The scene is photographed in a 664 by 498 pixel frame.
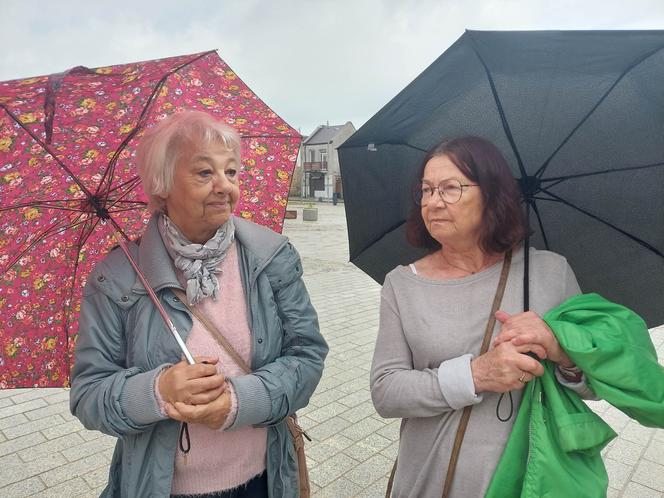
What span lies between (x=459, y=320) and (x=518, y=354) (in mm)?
251

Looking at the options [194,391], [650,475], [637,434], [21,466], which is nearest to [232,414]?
[194,391]

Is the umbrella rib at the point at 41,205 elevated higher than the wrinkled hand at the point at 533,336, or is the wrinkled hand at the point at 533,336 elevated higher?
the umbrella rib at the point at 41,205

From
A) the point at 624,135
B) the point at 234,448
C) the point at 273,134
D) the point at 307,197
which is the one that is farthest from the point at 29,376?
the point at 307,197

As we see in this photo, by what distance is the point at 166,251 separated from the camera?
1.70 meters

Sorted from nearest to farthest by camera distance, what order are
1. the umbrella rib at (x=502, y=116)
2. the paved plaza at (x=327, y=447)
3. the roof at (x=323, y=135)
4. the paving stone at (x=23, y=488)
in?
the umbrella rib at (x=502, y=116)
the paving stone at (x=23, y=488)
the paved plaza at (x=327, y=447)
the roof at (x=323, y=135)

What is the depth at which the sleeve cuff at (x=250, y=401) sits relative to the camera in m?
1.55

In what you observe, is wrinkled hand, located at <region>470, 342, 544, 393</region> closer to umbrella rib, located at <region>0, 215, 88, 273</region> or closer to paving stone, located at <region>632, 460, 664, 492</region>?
umbrella rib, located at <region>0, 215, 88, 273</region>

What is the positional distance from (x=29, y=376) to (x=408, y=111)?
1.87 meters

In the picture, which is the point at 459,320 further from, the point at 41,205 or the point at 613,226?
the point at 41,205

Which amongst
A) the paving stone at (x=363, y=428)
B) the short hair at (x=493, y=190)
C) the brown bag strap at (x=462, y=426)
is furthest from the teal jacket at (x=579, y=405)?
the paving stone at (x=363, y=428)

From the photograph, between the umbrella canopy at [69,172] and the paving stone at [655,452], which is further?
the paving stone at [655,452]

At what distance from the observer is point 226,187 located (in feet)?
5.36

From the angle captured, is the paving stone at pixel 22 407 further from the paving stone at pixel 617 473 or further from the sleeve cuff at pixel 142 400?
the paving stone at pixel 617 473

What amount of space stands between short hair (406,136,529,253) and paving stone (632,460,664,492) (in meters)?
2.50
